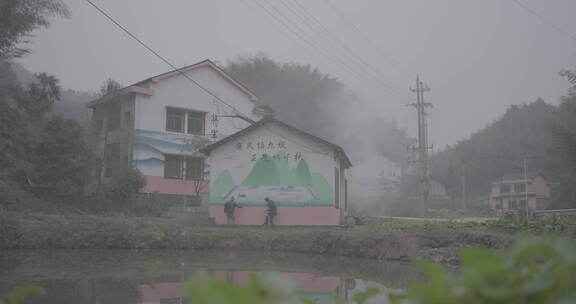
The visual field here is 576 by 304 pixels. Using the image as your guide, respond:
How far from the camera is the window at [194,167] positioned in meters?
27.7

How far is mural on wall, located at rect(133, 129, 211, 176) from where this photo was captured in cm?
2594

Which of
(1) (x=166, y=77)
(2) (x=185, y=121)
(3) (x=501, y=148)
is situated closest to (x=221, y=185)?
(2) (x=185, y=121)

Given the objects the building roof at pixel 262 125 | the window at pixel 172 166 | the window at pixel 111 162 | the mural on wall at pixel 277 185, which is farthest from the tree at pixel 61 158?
the window at pixel 172 166

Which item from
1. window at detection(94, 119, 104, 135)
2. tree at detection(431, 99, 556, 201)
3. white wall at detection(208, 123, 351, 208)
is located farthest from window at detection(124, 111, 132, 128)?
tree at detection(431, 99, 556, 201)

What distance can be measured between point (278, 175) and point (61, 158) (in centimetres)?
870

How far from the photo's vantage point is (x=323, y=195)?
18.9m

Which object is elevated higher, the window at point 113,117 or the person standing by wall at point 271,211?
the window at point 113,117

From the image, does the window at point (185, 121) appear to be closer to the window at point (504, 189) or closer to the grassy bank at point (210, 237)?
the grassy bank at point (210, 237)

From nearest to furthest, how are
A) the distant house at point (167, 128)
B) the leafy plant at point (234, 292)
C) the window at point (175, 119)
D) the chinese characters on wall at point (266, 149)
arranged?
the leafy plant at point (234, 292) → the chinese characters on wall at point (266, 149) → the distant house at point (167, 128) → the window at point (175, 119)

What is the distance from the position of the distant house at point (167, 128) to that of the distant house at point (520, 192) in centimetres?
3231

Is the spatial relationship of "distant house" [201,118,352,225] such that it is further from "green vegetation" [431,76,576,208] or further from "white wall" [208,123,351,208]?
"green vegetation" [431,76,576,208]

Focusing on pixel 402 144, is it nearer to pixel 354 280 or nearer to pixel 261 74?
pixel 261 74

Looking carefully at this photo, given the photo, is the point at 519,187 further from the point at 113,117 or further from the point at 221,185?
the point at 113,117

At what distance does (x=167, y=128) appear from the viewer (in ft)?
89.0
